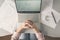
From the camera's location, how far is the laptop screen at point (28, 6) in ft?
4.80

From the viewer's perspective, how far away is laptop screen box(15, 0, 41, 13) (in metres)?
1.46

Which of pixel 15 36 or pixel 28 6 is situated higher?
pixel 28 6

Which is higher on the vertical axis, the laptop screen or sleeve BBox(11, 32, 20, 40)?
the laptop screen

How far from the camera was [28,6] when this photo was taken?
58.0 inches

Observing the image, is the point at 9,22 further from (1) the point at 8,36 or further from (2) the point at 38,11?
(2) the point at 38,11

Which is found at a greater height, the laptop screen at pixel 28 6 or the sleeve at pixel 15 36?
the laptop screen at pixel 28 6

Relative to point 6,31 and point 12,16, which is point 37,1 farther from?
point 6,31

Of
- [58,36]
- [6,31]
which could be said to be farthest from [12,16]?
[58,36]

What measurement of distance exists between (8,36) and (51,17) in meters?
0.40

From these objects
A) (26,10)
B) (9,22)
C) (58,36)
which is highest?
(26,10)

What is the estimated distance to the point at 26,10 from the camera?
1479 mm

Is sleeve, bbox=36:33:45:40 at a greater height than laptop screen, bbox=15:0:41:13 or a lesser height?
lesser

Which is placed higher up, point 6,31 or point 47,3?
point 47,3

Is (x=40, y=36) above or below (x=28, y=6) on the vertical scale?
below
